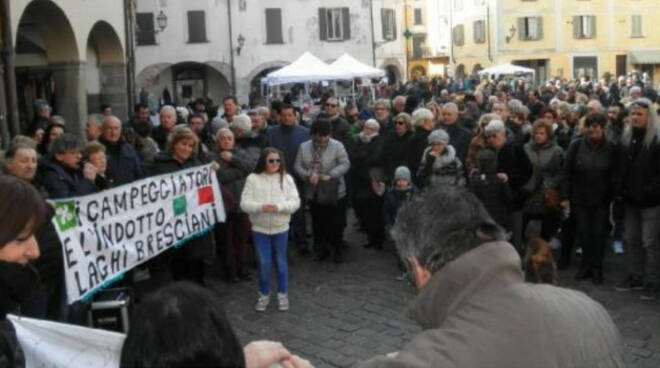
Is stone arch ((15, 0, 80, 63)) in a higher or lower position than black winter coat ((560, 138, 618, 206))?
higher

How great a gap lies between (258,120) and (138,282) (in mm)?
3288

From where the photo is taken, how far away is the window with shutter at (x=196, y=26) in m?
40.6

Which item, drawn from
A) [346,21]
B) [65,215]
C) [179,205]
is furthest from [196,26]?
[65,215]

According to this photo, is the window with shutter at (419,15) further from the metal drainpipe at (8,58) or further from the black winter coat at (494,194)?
the black winter coat at (494,194)

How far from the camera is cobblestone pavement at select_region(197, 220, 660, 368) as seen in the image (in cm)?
661

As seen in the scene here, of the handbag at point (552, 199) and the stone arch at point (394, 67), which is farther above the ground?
the stone arch at point (394, 67)

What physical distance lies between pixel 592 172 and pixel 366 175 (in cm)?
317

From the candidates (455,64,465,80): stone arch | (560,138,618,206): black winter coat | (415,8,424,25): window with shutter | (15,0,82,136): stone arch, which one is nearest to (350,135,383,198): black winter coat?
(560,138,618,206): black winter coat

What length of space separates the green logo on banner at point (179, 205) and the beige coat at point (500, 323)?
6.01 meters

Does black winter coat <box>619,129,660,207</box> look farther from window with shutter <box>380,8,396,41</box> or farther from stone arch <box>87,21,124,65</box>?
window with shutter <box>380,8,396,41</box>

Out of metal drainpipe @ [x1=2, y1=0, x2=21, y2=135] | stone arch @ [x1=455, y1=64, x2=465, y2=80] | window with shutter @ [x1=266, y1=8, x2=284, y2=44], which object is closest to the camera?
metal drainpipe @ [x1=2, y1=0, x2=21, y2=135]

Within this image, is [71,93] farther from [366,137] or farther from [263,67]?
[263,67]

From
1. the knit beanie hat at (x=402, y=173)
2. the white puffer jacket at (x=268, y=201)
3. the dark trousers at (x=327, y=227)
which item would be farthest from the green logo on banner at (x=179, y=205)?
the knit beanie hat at (x=402, y=173)

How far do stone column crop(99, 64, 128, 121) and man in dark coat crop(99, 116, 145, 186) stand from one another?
36.2 feet
